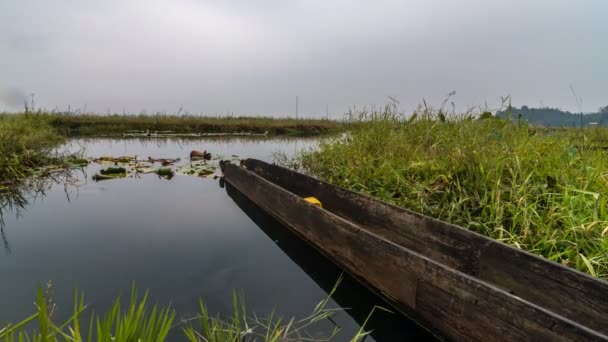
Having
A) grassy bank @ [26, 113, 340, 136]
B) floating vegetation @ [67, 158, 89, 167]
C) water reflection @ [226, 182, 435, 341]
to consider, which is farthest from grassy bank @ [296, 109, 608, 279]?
grassy bank @ [26, 113, 340, 136]

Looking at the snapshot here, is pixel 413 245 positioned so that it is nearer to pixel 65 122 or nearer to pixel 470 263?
pixel 470 263

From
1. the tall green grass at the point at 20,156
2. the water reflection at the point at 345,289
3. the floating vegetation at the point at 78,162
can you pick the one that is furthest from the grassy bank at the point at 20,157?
the water reflection at the point at 345,289

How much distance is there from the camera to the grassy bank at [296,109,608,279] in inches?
61.2

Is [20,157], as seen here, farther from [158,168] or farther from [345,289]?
[345,289]

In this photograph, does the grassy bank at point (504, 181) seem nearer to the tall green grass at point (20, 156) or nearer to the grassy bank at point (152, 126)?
the tall green grass at point (20, 156)

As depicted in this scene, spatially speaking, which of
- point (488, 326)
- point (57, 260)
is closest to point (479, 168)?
point (488, 326)

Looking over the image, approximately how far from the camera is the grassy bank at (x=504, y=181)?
156cm

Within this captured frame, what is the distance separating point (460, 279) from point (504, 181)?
1.40m

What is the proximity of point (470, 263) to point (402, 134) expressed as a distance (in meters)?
2.12

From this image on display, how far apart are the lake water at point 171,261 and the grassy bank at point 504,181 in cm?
84

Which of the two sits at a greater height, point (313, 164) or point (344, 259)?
point (313, 164)

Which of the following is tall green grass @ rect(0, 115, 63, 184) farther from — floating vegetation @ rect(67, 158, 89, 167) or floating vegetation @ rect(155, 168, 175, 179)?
floating vegetation @ rect(155, 168, 175, 179)

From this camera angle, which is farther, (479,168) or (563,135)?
(563,135)

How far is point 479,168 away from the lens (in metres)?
2.17
